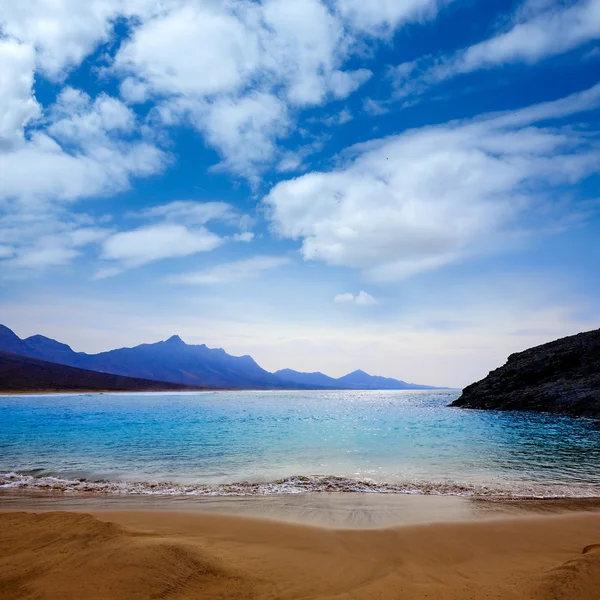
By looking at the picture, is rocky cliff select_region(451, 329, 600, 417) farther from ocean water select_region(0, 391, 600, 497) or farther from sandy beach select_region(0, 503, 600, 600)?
sandy beach select_region(0, 503, 600, 600)

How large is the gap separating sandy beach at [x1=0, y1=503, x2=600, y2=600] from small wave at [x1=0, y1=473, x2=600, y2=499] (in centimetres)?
368

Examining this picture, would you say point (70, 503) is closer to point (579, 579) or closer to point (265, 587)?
point (265, 587)

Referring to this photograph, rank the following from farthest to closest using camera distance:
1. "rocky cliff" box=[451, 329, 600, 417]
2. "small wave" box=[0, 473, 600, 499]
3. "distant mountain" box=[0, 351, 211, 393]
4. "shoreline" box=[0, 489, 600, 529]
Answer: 1. "distant mountain" box=[0, 351, 211, 393]
2. "rocky cliff" box=[451, 329, 600, 417]
3. "small wave" box=[0, 473, 600, 499]
4. "shoreline" box=[0, 489, 600, 529]

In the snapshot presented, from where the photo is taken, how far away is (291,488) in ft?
48.9

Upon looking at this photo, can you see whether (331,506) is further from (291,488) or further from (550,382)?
(550,382)

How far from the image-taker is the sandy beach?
642 centimetres

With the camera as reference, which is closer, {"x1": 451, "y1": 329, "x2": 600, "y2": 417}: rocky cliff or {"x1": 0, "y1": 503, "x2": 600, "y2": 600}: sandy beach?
{"x1": 0, "y1": 503, "x2": 600, "y2": 600}: sandy beach

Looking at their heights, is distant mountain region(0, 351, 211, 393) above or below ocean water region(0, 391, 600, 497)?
→ below

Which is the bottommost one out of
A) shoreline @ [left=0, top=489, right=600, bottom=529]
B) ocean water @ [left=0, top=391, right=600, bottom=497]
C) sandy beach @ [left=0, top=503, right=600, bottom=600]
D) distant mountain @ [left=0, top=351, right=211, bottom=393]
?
distant mountain @ [left=0, top=351, right=211, bottom=393]

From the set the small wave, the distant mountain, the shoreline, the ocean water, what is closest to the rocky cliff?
the ocean water

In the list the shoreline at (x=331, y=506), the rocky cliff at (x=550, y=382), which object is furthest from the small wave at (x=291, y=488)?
the rocky cliff at (x=550, y=382)

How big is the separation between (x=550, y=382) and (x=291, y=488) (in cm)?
6797

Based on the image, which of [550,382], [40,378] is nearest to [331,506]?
[550,382]

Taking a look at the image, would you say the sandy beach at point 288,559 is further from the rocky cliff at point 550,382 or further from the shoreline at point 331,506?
the rocky cliff at point 550,382
